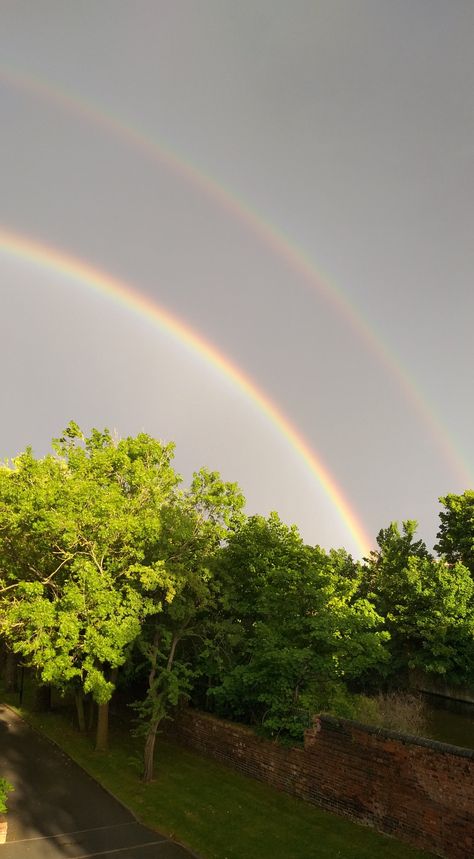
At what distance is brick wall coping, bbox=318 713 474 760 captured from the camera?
42.1 feet

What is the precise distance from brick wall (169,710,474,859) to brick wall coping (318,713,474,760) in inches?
0.9

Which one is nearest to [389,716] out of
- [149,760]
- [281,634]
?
[281,634]

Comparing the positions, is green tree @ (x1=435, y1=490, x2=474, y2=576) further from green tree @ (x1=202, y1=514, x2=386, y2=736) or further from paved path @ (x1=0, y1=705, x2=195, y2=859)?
paved path @ (x1=0, y1=705, x2=195, y2=859)

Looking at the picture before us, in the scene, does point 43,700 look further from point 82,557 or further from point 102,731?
point 82,557

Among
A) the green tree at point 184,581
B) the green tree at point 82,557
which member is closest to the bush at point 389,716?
the green tree at point 184,581

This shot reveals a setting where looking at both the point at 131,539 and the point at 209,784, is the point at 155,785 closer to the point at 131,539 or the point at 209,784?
the point at 209,784

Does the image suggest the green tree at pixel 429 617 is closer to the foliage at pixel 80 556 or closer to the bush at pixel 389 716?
the bush at pixel 389 716

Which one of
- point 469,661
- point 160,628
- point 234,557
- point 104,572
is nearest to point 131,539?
point 104,572

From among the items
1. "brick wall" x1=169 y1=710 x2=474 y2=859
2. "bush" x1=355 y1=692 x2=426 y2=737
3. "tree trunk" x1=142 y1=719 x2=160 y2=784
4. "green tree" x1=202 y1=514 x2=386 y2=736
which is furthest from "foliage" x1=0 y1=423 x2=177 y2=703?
"bush" x1=355 y1=692 x2=426 y2=737

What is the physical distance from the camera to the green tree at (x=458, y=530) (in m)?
44.8

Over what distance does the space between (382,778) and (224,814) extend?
498 cm

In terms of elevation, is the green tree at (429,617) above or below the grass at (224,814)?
above

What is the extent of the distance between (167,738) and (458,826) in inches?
582

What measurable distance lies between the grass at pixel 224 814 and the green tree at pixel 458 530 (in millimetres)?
30985
